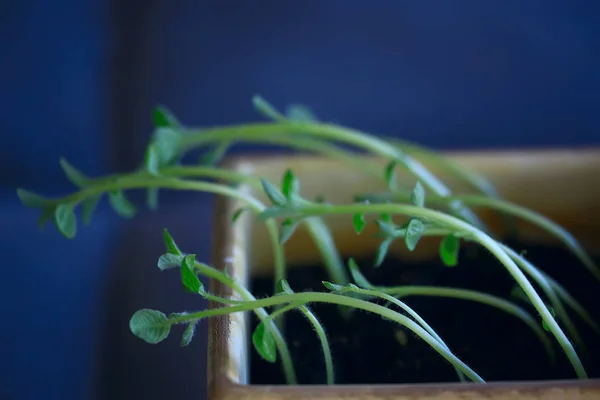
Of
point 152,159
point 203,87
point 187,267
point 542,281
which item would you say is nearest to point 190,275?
point 187,267

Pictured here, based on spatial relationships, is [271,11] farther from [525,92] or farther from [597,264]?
[597,264]

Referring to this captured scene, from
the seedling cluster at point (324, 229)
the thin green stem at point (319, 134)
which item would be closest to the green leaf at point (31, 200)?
the seedling cluster at point (324, 229)

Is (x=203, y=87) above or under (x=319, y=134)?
above

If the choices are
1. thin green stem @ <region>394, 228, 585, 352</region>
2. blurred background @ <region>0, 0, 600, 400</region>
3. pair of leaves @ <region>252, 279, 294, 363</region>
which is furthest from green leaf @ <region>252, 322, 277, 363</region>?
blurred background @ <region>0, 0, 600, 400</region>

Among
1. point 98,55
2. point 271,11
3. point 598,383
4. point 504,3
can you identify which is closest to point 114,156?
point 98,55

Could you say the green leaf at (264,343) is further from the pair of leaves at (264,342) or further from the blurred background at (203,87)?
the blurred background at (203,87)

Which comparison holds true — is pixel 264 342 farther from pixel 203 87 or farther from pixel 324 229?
pixel 203 87
